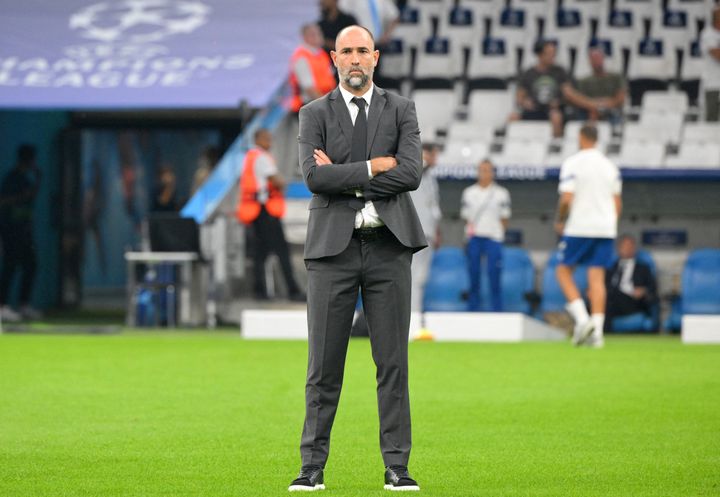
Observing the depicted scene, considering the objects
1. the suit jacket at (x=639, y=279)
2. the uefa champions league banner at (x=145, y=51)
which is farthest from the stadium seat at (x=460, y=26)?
the suit jacket at (x=639, y=279)

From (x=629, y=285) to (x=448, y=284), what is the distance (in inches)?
99.9

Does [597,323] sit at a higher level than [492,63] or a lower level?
lower

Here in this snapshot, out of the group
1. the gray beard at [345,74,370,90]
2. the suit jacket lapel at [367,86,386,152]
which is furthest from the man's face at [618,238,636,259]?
the gray beard at [345,74,370,90]

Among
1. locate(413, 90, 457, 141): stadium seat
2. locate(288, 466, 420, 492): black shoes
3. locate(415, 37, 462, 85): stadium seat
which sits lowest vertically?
locate(288, 466, 420, 492): black shoes

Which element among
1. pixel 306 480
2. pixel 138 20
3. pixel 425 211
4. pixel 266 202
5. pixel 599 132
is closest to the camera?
pixel 306 480

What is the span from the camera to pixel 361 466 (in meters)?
7.46

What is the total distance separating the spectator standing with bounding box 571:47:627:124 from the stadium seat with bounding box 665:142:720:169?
1537 mm

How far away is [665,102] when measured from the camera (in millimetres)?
22797

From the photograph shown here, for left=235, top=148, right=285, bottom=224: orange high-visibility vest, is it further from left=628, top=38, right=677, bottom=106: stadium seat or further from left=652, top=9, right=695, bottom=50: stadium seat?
left=652, top=9, right=695, bottom=50: stadium seat

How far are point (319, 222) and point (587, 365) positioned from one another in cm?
741

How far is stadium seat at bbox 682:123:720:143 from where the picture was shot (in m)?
21.5

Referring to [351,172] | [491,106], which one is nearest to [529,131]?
[491,106]

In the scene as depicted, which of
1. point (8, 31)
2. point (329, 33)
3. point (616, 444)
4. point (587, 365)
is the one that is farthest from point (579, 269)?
point (616, 444)

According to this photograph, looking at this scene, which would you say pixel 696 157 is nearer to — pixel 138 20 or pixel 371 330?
pixel 138 20
